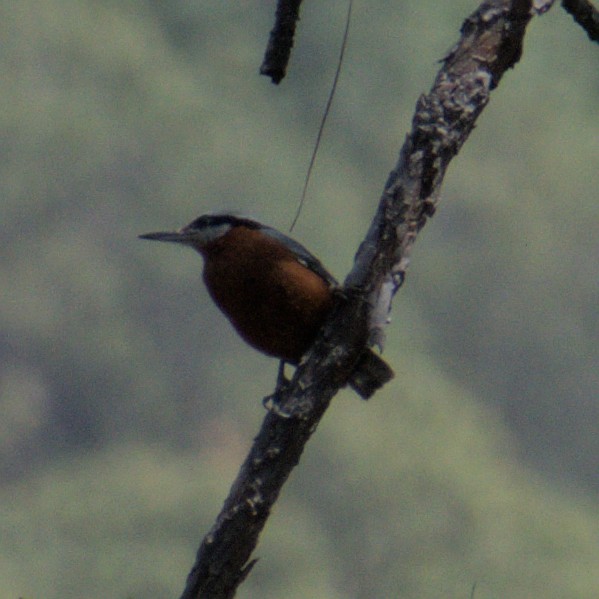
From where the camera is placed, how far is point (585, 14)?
3.03 meters

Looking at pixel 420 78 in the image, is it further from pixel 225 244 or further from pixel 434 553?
pixel 225 244

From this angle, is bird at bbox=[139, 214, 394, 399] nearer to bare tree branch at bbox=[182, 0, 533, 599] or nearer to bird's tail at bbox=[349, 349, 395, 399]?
bird's tail at bbox=[349, 349, 395, 399]

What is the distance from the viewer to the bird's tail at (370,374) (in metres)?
3.21

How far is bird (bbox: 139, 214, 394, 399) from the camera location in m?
3.30

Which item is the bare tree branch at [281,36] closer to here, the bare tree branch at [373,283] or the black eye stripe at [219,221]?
→ the bare tree branch at [373,283]

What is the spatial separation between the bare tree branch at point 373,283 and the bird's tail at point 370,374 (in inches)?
19.6

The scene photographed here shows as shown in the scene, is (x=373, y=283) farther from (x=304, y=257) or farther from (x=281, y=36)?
(x=304, y=257)

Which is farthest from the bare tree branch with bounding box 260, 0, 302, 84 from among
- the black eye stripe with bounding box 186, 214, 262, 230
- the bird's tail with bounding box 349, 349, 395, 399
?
the black eye stripe with bounding box 186, 214, 262, 230

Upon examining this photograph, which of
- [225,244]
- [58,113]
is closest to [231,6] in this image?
[58,113]

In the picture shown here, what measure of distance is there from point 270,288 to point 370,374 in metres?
0.47

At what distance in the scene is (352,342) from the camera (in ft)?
8.64

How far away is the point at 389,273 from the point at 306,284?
0.71 meters

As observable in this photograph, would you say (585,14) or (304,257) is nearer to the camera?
(585,14)

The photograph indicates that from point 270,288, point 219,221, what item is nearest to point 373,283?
point 270,288
